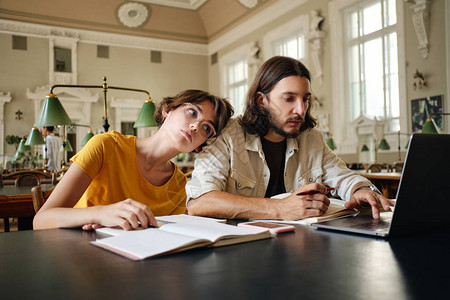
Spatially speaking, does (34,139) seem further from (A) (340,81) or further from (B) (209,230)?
(A) (340,81)

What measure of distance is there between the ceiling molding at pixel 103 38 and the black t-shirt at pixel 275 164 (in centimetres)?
1256

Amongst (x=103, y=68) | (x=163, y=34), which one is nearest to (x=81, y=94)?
(x=103, y=68)

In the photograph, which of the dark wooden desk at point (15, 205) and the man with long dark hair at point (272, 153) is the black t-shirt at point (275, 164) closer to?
the man with long dark hair at point (272, 153)

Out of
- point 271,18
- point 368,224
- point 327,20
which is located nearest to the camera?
point 368,224

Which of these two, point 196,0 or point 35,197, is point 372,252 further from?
point 196,0

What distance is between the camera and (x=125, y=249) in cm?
80

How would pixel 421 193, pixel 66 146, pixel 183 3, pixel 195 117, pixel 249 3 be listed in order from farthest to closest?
pixel 183 3
pixel 249 3
pixel 66 146
pixel 195 117
pixel 421 193

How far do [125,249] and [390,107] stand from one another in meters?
8.13

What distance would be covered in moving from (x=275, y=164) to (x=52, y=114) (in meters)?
1.93

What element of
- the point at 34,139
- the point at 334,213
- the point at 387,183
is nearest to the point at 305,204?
the point at 334,213

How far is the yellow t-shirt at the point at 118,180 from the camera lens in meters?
1.66

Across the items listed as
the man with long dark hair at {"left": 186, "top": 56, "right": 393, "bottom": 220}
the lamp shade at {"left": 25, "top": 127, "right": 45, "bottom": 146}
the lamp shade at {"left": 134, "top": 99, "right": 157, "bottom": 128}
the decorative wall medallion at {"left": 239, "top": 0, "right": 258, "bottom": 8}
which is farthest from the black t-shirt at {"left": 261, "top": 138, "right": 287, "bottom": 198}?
the decorative wall medallion at {"left": 239, "top": 0, "right": 258, "bottom": 8}

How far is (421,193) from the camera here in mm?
959

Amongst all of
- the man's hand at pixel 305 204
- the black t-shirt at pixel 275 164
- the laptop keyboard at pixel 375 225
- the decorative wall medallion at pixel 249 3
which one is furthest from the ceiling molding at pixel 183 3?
the laptop keyboard at pixel 375 225
